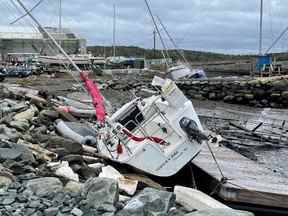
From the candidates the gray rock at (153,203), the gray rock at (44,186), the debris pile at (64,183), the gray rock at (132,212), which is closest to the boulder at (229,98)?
the debris pile at (64,183)

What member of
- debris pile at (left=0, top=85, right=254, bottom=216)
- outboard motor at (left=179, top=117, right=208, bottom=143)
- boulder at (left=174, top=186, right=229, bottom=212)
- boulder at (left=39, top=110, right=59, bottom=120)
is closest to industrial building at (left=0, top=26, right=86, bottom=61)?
boulder at (left=39, top=110, right=59, bottom=120)

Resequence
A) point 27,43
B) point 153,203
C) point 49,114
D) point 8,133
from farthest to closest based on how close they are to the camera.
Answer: point 27,43
point 49,114
point 8,133
point 153,203

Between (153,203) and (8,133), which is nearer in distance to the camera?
(153,203)

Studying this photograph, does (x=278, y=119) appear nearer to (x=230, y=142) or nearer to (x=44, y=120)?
(x=230, y=142)

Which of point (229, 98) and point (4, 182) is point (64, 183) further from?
→ point (229, 98)

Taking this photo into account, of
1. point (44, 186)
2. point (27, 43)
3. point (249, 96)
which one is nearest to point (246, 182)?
point (44, 186)

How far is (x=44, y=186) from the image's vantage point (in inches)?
367

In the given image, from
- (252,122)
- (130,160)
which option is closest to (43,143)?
(130,160)

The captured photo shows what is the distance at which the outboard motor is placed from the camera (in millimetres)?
12477

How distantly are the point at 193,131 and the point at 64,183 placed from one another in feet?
11.7

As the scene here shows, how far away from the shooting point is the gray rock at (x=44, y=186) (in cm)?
912

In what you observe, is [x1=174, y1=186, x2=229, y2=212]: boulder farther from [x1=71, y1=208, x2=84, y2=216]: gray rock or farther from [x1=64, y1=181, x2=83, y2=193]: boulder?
[x1=71, y1=208, x2=84, y2=216]: gray rock

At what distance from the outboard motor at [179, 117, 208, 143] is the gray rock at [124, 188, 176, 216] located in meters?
3.47

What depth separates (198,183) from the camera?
43.2 feet
